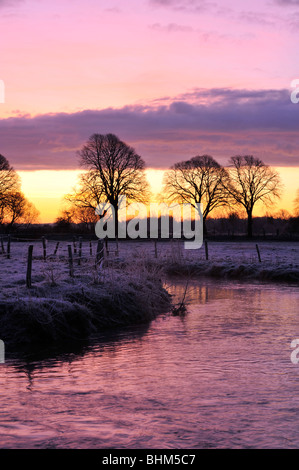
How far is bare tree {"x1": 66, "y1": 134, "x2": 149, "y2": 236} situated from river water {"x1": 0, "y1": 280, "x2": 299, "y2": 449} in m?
46.0

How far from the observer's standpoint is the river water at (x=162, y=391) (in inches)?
287

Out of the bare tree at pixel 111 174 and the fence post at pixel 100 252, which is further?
the bare tree at pixel 111 174

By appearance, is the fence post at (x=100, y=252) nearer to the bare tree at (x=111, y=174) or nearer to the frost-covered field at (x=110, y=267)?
the frost-covered field at (x=110, y=267)

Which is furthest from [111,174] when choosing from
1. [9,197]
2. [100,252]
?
[100,252]

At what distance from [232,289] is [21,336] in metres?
12.7

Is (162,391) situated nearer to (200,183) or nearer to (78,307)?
(78,307)

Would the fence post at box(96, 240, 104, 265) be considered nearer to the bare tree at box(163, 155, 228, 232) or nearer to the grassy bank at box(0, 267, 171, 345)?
the grassy bank at box(0, 267, 171, 345)

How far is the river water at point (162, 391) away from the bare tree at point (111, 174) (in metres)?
46.0

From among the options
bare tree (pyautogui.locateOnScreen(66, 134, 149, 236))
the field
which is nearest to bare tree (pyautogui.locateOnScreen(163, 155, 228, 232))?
bare tree (pyautogui.locateOnScreen(66, 134, 149, 236))

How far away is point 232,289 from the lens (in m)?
23.9

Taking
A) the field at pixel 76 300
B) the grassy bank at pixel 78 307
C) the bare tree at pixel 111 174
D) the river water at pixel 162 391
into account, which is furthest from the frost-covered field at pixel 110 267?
the bare tree at pixel 111 174

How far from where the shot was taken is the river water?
7285 millimetres

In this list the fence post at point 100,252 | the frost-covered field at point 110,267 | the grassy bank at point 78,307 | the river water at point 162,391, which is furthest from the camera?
the fence post at point 100,252
